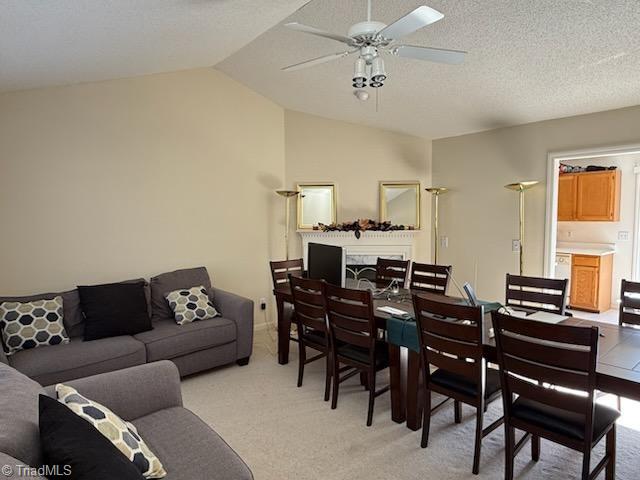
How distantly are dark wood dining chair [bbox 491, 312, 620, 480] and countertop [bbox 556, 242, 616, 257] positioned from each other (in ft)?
13.9

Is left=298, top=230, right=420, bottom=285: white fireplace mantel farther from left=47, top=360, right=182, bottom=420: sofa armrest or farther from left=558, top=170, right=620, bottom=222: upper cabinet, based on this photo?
left=47, top=360, right=182, bottom=420: sofa armrest

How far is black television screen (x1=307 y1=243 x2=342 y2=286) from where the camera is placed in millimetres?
3305

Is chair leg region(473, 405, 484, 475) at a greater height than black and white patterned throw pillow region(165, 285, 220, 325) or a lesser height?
lesser

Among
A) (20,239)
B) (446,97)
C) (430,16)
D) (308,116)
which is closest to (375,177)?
(308,116)

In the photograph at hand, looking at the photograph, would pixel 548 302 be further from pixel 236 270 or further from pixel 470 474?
pixel 236 270

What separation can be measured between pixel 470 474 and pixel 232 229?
3380 mm

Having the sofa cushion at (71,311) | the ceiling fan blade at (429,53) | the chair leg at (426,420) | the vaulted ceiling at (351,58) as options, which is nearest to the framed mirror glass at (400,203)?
the vaulted ceiling at (351,58)

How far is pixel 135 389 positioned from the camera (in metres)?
2.04

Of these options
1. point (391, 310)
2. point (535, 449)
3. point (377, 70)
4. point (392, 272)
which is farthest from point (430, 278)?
point (377, 70)

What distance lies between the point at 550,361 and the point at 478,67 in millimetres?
2451

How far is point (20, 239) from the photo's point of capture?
338 centimetres

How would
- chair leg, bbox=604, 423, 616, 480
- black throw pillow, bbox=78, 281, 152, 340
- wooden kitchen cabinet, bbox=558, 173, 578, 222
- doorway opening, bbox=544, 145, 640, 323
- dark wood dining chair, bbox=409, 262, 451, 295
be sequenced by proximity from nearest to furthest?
1. chair leg, bbox=604, 423, 616, 480
2. black throw pillow, bbox=78, 281, 152, 340
3. dark wood dining chair, bbox=409, 262, 451, 295
4. doorway opening, bbox=544, 145, 640, 323
5. wooden kitchen cabinet, bbox=558, 173, 578, 222

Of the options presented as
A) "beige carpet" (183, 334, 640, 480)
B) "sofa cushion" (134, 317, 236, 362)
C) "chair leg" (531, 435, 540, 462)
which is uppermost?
"sofa cushion" (134, 317, 236, 362)

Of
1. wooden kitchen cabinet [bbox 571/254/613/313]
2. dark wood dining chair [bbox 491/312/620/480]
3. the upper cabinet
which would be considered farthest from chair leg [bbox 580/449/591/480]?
the upper cabinet
